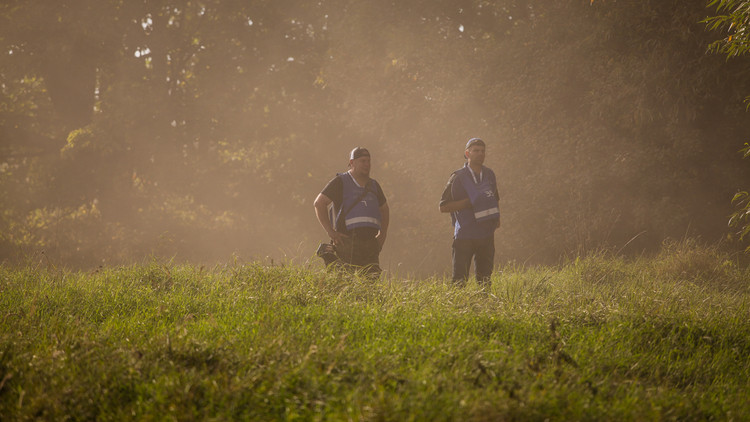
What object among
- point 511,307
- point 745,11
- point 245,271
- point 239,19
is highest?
point 239,19

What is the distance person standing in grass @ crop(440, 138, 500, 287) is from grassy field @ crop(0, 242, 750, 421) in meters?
0.67

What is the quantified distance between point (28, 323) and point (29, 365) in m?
1.11

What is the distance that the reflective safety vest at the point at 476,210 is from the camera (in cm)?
600

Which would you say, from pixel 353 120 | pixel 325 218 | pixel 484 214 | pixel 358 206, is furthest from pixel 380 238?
pixel 353 120

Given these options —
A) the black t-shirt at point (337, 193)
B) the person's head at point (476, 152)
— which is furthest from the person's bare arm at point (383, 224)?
the person's head at point (476, 152)

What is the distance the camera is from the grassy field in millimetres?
2584

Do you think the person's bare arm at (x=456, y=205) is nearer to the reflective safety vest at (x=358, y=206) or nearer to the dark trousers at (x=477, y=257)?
the dark trousers at (x=477, y=257)

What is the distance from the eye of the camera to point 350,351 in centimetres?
316

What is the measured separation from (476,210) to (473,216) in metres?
0.09

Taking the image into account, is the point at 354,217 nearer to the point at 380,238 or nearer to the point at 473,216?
the point at 380,238

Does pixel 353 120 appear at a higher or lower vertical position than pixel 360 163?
higher

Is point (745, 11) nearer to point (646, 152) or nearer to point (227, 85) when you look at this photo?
point (646, 152)

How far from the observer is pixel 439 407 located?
8.31ft

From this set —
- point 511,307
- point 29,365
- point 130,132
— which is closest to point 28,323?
point 29,365
